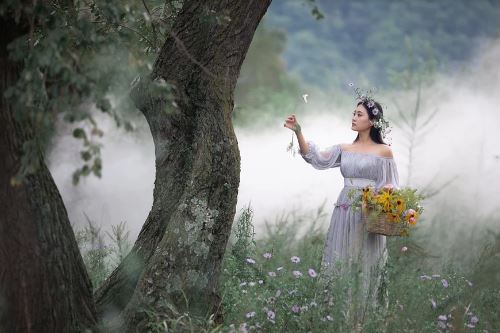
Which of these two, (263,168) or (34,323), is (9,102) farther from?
(263,168)

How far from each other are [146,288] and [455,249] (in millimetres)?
5086

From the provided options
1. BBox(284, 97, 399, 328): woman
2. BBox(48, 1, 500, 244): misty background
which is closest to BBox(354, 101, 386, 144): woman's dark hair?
BBox(284, 97, 399, 328): woman

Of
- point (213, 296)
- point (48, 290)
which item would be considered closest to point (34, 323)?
point (48, 290)

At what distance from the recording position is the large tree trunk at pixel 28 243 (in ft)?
14.6

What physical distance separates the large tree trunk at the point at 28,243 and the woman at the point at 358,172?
2.27 m

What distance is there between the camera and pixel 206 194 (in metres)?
5.30

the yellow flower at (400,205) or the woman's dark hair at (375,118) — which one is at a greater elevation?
the woman's dark hair at (375,118)

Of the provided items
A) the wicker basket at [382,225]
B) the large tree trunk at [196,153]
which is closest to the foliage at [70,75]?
the large tree trunk at [196,153]

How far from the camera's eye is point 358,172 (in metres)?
6.60

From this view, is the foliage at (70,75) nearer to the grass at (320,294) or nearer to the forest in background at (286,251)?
the forest in background at (286,251)

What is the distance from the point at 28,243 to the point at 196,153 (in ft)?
4.39

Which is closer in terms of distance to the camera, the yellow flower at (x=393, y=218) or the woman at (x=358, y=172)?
the yellow flower at (x=393, y=218)

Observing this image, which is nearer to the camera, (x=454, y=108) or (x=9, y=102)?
(x=9, y=102)

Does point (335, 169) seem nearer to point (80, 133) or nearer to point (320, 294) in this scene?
point (320, 294)
